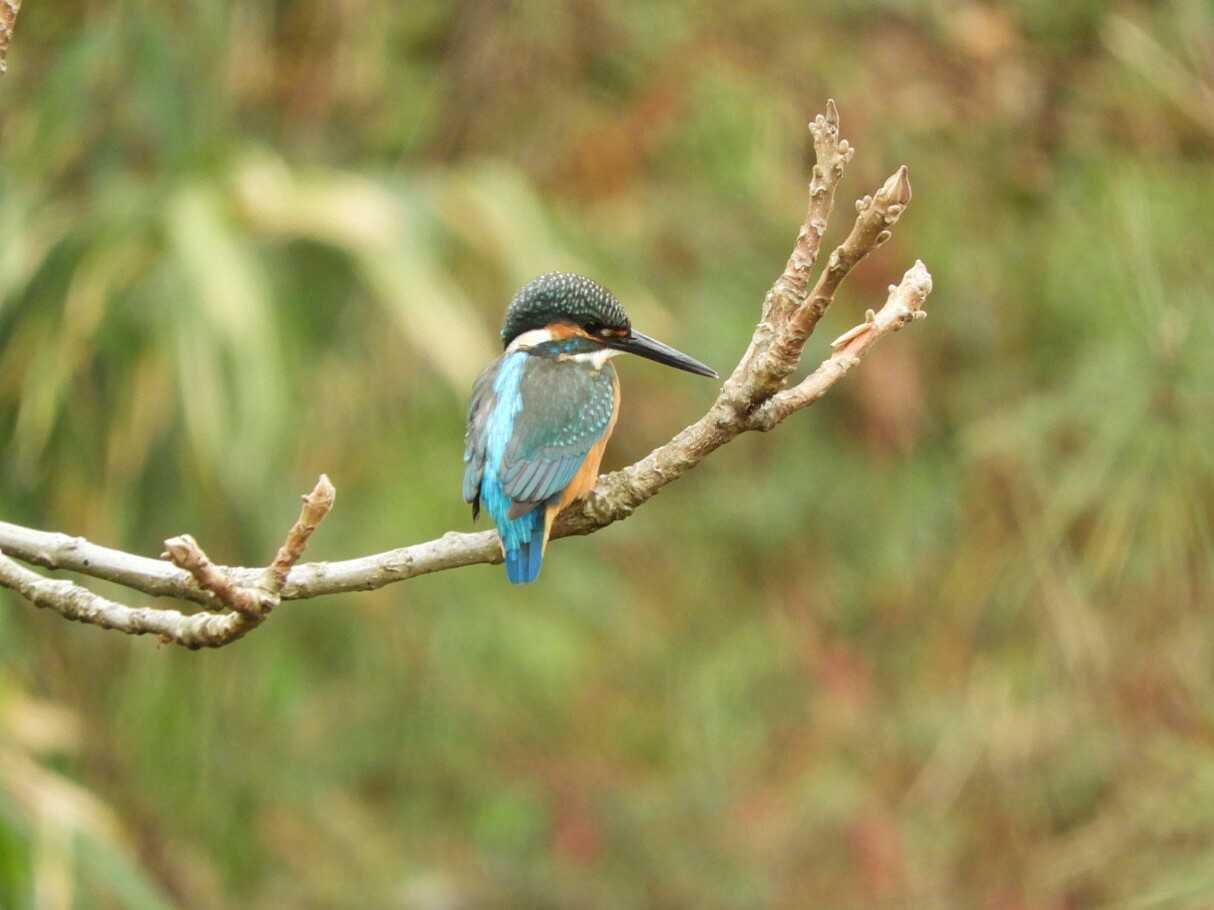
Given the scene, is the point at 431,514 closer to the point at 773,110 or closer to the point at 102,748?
the point at 102,748

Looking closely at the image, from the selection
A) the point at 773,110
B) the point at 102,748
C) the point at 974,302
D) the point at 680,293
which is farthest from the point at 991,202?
the point at 102,748

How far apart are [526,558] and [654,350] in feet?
1.42

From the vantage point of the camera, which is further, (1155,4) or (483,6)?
(483,6)

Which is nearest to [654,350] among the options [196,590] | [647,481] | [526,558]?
[526,558]

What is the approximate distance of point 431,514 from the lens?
14.0ft

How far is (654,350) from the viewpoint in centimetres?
231

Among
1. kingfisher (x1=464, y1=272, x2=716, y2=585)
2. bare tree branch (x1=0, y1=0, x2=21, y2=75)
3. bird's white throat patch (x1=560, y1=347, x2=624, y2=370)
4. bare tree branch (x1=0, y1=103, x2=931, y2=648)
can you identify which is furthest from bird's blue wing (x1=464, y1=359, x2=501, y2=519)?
bare tree branch (x1=0, y1=0, x2=21, y2=75)

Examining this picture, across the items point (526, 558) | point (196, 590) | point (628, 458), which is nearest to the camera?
point (196, 590)

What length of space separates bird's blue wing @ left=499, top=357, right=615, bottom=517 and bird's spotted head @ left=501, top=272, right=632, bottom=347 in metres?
0.06

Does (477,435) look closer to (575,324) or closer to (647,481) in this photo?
(575,324)

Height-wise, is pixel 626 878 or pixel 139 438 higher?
pixel 139 438

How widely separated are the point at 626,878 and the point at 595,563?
1.26 meters

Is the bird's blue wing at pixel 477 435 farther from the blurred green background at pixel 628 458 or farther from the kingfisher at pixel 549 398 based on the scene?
the blurred green background at pixel 628 458

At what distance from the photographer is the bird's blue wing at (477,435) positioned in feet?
7.40
